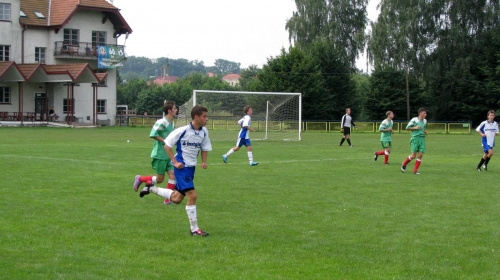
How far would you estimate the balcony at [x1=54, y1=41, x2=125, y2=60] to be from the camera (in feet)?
185

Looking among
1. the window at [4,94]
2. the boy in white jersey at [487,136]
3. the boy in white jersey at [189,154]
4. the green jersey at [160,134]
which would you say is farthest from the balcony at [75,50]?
the boy in white jersey at [189,154]

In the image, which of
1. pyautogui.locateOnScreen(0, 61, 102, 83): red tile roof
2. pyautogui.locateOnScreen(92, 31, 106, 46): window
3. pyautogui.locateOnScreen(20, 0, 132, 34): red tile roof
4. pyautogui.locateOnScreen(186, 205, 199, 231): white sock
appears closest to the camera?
pyautogui.locateOnScreen(186, 205, 199, 231): white sock

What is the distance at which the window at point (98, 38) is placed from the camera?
58625 millimetres

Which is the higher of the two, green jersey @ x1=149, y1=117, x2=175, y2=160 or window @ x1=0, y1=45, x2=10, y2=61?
window @ x1=0, y1=45, x2=10, y2=61

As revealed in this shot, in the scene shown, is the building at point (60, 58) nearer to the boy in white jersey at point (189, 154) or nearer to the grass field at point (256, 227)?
the grass field at point (256, 227)

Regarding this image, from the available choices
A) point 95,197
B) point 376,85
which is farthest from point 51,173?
point 376,85

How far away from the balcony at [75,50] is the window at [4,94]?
573 cm

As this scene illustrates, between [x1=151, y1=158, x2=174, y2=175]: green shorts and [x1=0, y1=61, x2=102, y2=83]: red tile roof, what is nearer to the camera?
[x1=151, y1=158, x2=174, y2=175]: green shorts

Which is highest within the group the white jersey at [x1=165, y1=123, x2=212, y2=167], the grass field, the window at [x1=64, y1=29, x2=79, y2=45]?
the window at [x1=64, y1=29, x2=79, y2=45]

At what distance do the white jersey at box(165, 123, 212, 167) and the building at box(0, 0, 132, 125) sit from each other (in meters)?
44.3

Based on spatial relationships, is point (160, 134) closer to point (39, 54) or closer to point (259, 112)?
point (259, 112)

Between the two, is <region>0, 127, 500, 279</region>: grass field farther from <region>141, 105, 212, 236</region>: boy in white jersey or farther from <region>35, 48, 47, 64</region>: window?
<region>35, 48, 47, 64</region>: window

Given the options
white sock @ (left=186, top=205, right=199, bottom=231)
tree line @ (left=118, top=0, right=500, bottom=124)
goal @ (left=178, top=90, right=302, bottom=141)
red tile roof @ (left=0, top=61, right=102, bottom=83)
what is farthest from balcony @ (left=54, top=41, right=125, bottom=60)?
white sock @ (left=186, top=205, right=199, bottom=231)

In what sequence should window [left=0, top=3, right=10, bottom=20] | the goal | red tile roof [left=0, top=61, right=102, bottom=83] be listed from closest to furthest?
the goal
red tile roof [left=0, top=61, right=102, bottom=83]
window [left=0, top=3, right=10, bottom=20]
